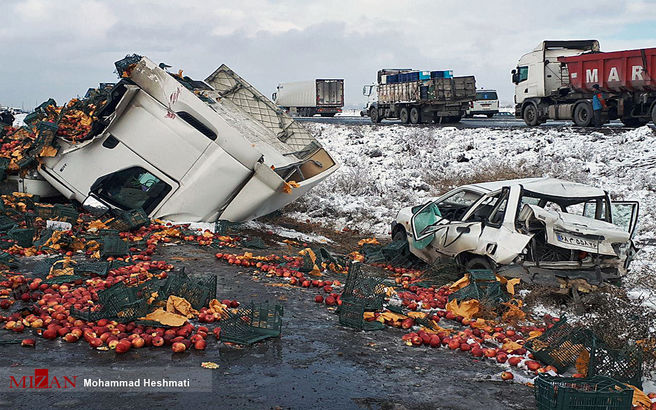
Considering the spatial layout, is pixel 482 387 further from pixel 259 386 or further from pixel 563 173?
pixel 563 173

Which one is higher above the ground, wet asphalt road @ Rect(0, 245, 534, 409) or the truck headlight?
the truck headlight

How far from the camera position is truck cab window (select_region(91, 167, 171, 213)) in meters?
11.2

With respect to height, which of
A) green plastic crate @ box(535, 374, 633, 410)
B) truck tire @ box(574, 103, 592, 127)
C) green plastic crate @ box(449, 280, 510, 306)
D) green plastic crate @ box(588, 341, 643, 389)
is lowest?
green plastic crate @ box(588, 341, 643, 389)

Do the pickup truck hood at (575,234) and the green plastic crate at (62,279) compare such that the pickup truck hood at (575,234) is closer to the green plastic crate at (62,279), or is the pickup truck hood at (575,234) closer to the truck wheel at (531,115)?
the green plastic crate at (62,279)

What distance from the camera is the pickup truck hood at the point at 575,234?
7.99 meters

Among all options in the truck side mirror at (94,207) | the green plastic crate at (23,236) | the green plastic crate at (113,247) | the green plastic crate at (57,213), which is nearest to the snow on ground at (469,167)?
the truck side mirror at (94,207)

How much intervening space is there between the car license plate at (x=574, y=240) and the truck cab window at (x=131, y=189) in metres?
6.67

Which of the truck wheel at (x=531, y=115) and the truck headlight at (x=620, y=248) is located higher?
the truck wheel at (x=531, y=115)

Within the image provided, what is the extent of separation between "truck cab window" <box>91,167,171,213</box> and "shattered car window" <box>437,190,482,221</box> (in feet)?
16.0

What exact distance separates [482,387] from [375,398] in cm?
105

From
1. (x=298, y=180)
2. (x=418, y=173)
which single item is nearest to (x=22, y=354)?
(x=298, y=180)

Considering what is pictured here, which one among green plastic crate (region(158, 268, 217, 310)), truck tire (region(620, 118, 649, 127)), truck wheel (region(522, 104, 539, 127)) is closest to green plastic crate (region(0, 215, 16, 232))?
green plastic crate (region(158, 268, 217, 310))

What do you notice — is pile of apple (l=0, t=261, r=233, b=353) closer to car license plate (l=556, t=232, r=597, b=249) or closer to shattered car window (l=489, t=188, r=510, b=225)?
shattered car window (l=489, t=188, r=510, b=225)

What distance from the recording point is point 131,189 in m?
11.4
